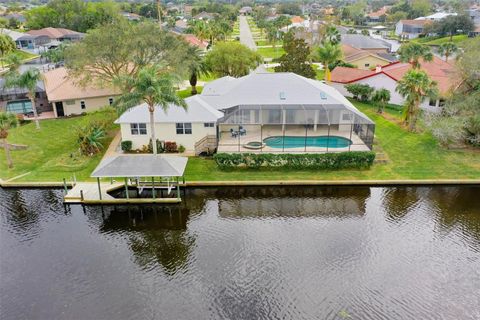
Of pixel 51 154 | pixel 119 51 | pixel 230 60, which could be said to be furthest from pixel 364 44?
pixel 51 154

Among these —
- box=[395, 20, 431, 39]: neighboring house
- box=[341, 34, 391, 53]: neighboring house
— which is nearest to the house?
box=[341, 34, 391, 53]: neighboring house

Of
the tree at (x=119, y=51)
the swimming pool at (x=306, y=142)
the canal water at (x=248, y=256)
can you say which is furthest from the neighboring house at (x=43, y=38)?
the canal water at (x=248, y=256)

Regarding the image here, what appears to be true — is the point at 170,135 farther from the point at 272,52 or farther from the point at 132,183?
the point at 272,52

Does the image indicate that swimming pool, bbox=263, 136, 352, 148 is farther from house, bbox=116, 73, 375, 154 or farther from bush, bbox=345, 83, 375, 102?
bush, bbox=345, 83, 375, 102

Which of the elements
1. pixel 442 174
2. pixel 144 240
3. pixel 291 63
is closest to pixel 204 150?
pixel 144 240

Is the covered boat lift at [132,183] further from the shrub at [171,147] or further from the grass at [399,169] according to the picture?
A: the shrub at [171,147]
